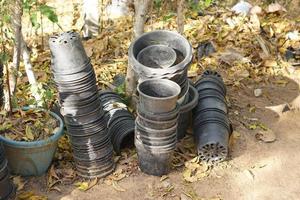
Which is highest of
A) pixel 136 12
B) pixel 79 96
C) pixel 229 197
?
pixel 136 12

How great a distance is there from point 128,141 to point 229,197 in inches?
48.7

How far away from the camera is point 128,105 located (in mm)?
5117

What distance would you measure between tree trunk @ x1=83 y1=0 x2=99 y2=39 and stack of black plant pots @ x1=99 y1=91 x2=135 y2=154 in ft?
6.88

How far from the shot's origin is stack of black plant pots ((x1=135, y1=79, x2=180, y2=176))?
152 inches

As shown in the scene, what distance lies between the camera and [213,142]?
432cm

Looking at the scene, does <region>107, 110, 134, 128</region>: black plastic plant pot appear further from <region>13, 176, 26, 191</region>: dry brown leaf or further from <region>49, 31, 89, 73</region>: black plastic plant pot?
<region>13, 176, 26, 191</region>: dry brown leaf

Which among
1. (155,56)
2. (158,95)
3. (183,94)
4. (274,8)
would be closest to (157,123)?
(158,95)

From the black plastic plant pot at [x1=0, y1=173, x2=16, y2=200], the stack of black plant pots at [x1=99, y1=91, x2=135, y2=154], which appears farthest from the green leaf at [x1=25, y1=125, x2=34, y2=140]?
the stack of black plant pots at [x1=99, y1=91, x2=135, y2=154]

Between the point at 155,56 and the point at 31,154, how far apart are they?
159 centimetres

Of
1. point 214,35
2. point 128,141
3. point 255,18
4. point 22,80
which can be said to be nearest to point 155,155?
point 128,141

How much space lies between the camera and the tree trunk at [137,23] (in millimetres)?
4648

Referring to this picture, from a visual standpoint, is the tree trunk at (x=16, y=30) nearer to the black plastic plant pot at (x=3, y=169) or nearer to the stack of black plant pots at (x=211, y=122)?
the black plastic plant pot at (x=3, y=169)

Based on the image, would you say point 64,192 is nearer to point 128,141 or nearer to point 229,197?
point 128,141

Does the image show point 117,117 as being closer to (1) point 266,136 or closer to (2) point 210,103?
(2) point 210,103
